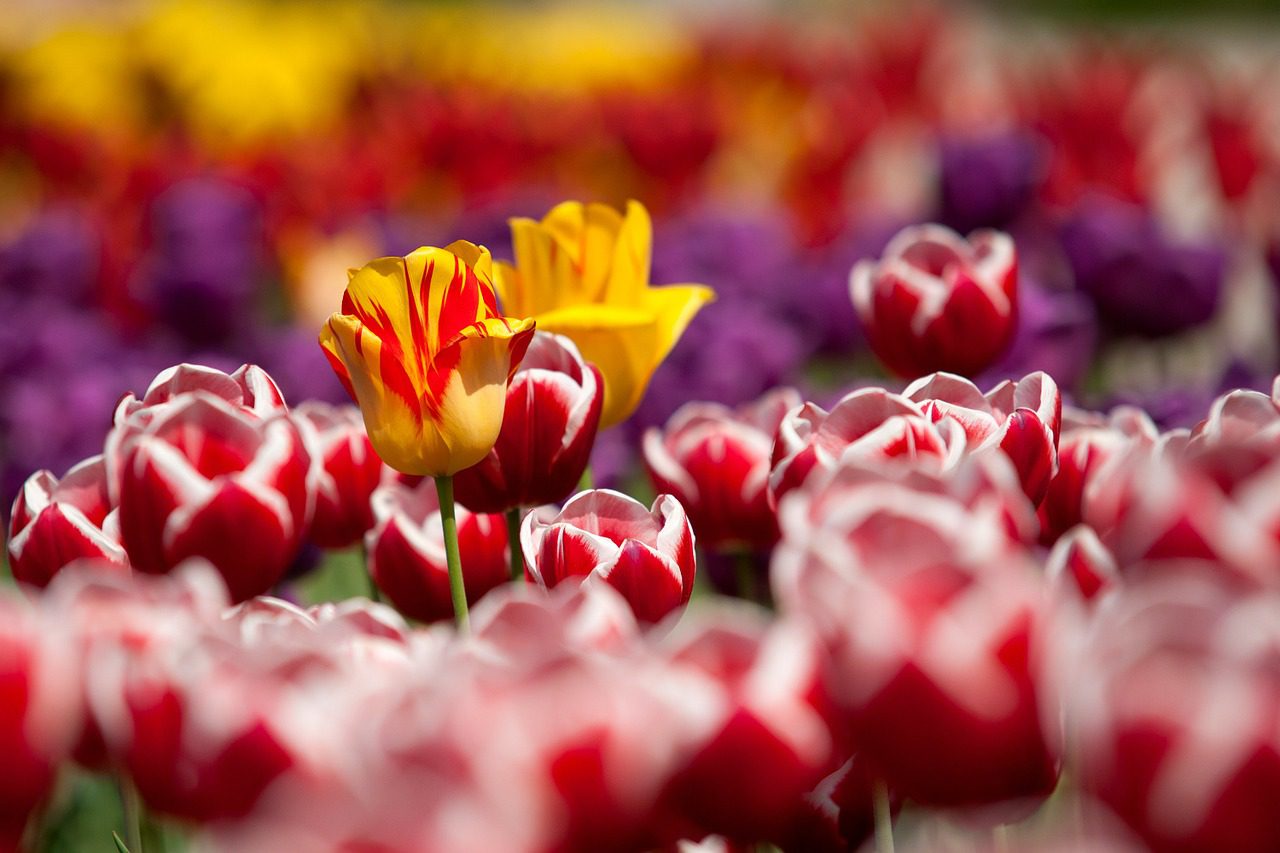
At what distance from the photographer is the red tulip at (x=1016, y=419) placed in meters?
0.45

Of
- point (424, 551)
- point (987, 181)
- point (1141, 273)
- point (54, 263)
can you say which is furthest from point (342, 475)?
point (54, 263)

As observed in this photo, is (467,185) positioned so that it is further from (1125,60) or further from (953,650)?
(953,650)

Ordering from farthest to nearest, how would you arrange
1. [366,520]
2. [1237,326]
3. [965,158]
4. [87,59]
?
A: 1. [87,59]
2. [1237,326]
3. [965,158]
4. [366,520]

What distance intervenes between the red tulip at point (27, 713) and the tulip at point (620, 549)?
147 millimetres

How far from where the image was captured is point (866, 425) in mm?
449

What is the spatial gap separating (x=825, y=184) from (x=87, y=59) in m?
1.73

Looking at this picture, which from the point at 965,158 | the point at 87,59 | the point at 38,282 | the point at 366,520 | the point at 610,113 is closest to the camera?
the point at 366,520

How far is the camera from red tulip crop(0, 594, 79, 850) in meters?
0.33

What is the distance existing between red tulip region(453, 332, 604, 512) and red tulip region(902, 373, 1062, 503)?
0.36ft

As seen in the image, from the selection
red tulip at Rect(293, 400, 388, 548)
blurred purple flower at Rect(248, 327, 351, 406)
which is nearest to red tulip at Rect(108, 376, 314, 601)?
red tulip at Rect(293, 400, 388, 548)

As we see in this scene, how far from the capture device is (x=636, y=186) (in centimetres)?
213

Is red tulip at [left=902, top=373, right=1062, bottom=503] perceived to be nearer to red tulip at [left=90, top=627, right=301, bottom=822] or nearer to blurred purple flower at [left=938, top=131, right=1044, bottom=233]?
red tulip at [left=90, top=627, right=301, bottom=822]

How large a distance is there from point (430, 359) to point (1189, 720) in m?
0.25

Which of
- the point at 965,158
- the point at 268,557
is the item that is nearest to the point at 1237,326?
the point at 965,158
